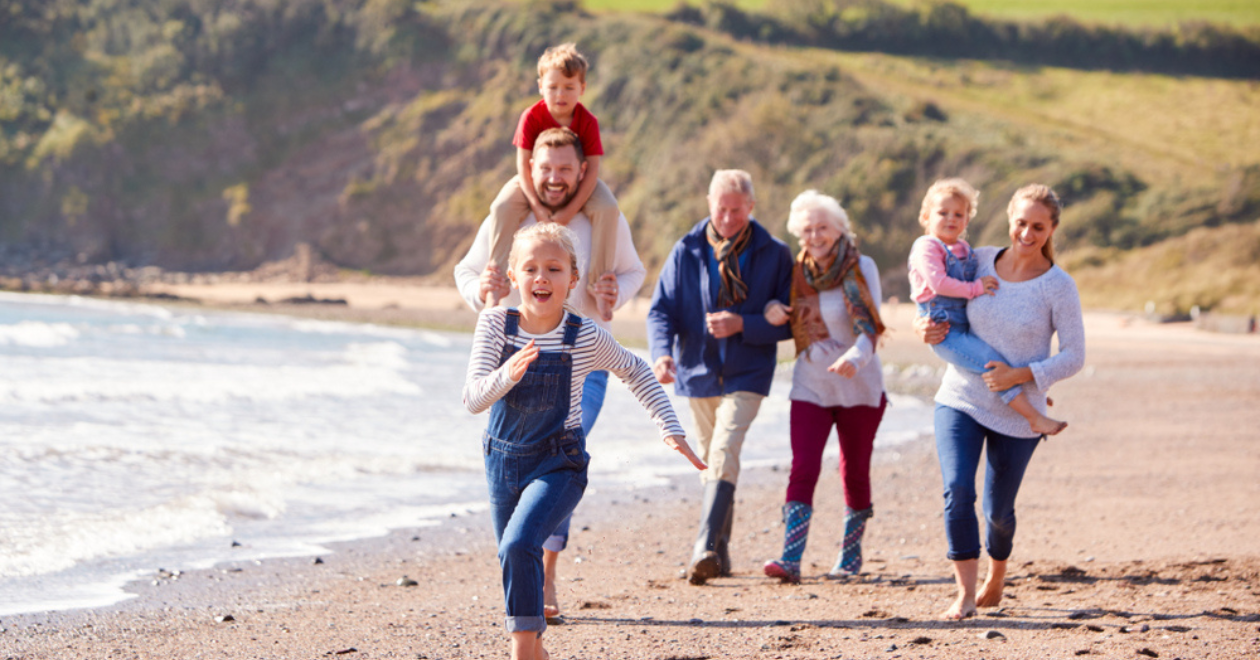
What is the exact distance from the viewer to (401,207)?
179 ft

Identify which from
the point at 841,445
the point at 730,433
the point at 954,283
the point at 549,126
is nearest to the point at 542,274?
the point at 549,126

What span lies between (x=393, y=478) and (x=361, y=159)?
52.4m

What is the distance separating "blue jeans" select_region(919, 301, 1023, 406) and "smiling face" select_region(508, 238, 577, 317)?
157 cm

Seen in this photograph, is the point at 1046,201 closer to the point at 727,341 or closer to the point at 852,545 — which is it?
the point at 727,341

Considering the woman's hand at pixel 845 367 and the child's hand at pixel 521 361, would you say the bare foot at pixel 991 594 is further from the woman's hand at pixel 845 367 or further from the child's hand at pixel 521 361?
the child's hand at pixel 521 361

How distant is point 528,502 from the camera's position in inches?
123

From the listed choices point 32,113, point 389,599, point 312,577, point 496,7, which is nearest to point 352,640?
point 389,599

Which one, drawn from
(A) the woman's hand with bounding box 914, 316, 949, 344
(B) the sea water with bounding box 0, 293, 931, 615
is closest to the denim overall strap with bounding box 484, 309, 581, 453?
(A) the woman's hand with bounding box 914, 316, 949, 344

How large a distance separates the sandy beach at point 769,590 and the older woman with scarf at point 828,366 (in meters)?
0.27

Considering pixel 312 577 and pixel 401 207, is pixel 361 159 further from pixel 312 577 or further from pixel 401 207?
pixel 312 577

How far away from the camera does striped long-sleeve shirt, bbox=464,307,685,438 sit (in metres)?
3.13

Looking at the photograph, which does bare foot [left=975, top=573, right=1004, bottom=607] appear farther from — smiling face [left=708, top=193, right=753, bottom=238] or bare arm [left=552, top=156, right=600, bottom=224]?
bare arm [left=552, top=156, right=600, bottom=224]

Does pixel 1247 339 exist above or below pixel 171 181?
below

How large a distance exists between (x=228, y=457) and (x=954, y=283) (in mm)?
6035
